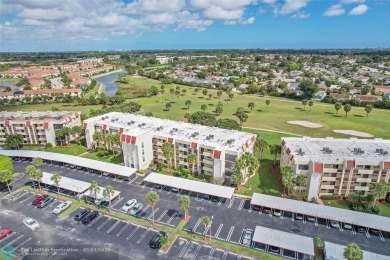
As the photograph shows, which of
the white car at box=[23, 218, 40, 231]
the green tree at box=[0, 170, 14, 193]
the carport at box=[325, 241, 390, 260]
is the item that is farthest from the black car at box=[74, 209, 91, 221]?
the carport at box=[325, 241, 390, 260]

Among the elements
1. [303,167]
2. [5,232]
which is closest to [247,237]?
[303,167]

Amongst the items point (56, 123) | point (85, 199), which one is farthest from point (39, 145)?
point (85, 199)

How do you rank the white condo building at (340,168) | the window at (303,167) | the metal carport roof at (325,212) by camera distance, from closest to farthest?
1. the metal carport roof at (325,212)
2. the white condo building at (340,168)
3. the window at (303,167)

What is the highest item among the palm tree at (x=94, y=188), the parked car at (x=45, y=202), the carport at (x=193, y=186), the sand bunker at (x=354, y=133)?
the palm tree at (x=94, y=188)

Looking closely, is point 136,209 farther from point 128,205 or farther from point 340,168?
point 340,168

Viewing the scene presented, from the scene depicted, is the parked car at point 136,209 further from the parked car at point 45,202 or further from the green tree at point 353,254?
the green tree at point 353,254

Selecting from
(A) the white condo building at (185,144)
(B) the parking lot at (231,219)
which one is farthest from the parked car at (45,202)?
(A) the white condo building at (185,144)

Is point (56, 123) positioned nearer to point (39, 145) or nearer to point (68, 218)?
point (39, 145)
